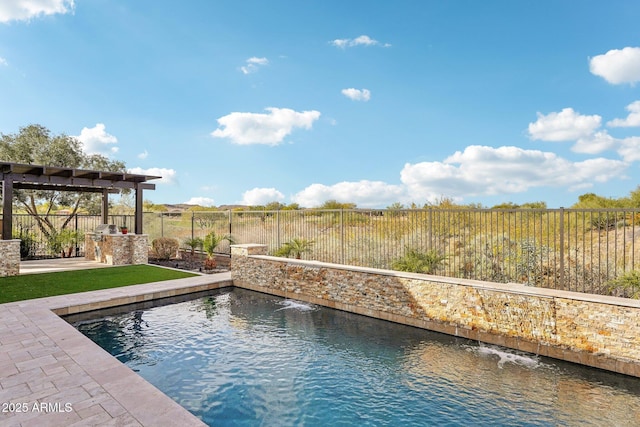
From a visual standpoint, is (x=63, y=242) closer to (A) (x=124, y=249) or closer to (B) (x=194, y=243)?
(A) (x=124, y=249)

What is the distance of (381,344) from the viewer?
6.00 m

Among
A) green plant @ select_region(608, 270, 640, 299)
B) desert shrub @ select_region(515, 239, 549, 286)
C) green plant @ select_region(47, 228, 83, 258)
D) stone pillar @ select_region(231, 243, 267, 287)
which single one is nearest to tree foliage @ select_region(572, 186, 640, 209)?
desert shrub @ select_region(515, 239, 549, 286)

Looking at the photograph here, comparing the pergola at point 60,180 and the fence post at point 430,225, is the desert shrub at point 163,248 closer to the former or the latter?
the pergola at point 60,180

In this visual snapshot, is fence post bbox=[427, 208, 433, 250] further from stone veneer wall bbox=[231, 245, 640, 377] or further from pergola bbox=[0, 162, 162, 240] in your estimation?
pergola bbox=[0, 162, 162, 240]

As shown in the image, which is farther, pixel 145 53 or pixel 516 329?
pixel 145 53

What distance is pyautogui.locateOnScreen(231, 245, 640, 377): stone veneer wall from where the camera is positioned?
5023 mm

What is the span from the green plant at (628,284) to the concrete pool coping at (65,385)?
7223 millimetres

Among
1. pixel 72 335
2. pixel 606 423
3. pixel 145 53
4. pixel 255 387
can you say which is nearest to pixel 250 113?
pixel 145 53

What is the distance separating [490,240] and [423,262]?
156 centimetres

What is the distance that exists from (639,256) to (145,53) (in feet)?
50.9

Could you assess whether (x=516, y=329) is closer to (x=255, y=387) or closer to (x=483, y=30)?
(x=255, y=387)

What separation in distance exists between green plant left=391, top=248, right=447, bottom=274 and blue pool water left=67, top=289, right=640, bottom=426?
180cm

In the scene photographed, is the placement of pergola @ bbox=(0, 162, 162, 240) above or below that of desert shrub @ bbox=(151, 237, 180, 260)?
above

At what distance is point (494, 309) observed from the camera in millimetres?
6086
